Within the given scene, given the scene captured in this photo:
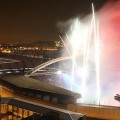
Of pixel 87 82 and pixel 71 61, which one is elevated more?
pixel 71 61

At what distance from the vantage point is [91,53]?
37.0 meters

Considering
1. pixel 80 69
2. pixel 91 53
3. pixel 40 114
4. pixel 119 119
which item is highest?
pixel 91 53

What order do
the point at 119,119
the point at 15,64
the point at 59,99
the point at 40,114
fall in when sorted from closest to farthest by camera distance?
the point at 40,114, the point at 119,119, the point at 59,99, the point at 15,64

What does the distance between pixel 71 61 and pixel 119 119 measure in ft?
82.2

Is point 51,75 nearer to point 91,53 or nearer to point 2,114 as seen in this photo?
point 91,53

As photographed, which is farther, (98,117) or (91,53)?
(91,53)

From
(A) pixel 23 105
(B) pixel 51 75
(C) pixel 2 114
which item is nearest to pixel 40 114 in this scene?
(A) pixel 23 105

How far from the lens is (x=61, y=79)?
28578mm

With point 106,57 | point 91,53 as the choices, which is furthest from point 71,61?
point 106,57

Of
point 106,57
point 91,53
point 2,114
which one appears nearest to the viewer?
point 2,114

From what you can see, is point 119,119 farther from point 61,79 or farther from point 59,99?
point 61,79

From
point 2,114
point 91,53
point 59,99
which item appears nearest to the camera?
point 2,114

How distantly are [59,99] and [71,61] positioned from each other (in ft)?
76.9

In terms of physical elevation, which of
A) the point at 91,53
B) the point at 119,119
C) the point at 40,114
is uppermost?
the point at 91,53
